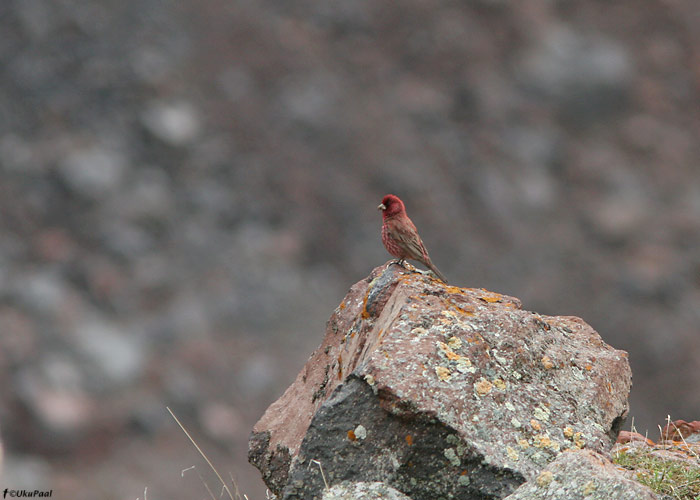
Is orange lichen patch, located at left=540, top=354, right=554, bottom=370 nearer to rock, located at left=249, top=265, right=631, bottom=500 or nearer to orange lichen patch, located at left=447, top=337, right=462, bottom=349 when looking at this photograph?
rock, located at left=249, top=265, right=631, bottom=500

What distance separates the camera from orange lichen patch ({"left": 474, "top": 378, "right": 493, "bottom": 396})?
3.04 metres

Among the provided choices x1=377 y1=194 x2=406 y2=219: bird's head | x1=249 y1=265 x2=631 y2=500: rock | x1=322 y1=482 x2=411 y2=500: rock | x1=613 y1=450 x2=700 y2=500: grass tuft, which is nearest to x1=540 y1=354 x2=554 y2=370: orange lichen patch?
x1=249 y1=265 x2=631 y2=500: rock

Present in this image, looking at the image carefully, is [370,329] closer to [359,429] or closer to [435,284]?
[435,284]

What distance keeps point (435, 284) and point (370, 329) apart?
0.35 m

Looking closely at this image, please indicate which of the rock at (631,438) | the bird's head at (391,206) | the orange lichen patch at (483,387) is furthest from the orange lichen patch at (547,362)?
the bird's head at (391,206)

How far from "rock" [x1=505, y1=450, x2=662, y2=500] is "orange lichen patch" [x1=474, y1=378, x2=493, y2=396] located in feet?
1.93

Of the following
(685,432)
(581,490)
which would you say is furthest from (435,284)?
(685,432)

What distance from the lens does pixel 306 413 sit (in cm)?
379

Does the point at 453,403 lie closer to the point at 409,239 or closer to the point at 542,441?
the point at 542,441

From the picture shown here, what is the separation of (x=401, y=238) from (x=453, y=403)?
159 cm

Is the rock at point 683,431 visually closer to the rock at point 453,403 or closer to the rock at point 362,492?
the rock at point 453,403

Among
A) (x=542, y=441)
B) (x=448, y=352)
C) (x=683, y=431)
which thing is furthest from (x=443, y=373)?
(x=683, y=431)

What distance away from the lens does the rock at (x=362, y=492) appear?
2.83 meters

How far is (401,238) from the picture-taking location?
4434 millimetres
